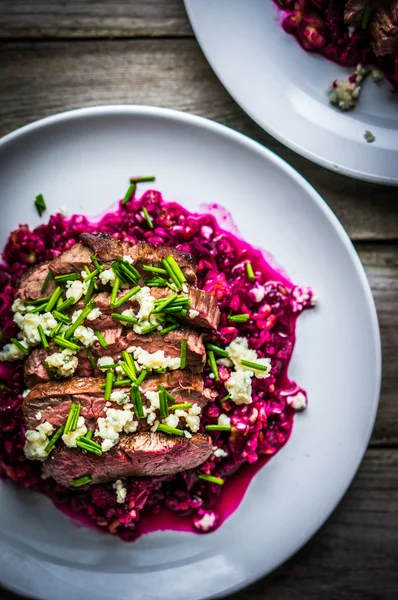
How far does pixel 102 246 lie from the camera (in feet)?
9.52

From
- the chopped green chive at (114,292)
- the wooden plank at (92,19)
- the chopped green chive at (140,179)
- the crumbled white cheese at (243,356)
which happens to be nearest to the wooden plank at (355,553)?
the crumbled white cheese at (243,356)

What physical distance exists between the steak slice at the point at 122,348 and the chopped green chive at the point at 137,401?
7.5 inches

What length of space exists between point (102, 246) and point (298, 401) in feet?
4.13

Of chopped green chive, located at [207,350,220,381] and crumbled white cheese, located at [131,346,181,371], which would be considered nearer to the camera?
crumbled white cheese, located at [131,346,181,371]

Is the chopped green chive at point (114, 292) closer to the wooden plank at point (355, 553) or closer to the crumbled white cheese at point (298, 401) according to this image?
the crumbled white cheese at point (298, 401)

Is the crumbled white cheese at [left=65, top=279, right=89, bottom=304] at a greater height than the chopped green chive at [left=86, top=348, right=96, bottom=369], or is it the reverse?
the crumbled white cheese at [left=65, top=279, right=89, bottom=304]

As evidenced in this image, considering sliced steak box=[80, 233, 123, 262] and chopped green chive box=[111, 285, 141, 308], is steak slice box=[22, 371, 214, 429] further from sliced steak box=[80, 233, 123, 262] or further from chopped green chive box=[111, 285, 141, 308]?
sliced steak box=[80, 233, 123, 262]

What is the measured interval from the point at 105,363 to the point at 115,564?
1138 mm

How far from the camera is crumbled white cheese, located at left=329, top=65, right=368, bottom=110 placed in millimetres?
3248

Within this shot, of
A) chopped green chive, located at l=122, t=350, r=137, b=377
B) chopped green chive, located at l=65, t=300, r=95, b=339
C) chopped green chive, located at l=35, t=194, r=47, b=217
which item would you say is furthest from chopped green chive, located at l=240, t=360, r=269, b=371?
chopped green chive, located at l=35, t=194, r=47, b=217

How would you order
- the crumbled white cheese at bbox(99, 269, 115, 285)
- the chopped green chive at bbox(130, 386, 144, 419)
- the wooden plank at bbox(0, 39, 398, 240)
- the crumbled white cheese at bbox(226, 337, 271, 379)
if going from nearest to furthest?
the chopped green chive at bbox(130, 386, 144, 419)
the crumbled white cheese at bbox(99, 269, 115, 285)
the crumbled white cheese at bbox(226, 337, 271, 379)
the wooden plank at bbox(0, 39, 398, 240)

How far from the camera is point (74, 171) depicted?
321cm

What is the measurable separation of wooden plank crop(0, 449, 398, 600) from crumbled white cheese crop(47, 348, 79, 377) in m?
1.70

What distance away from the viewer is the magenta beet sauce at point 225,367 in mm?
3078
